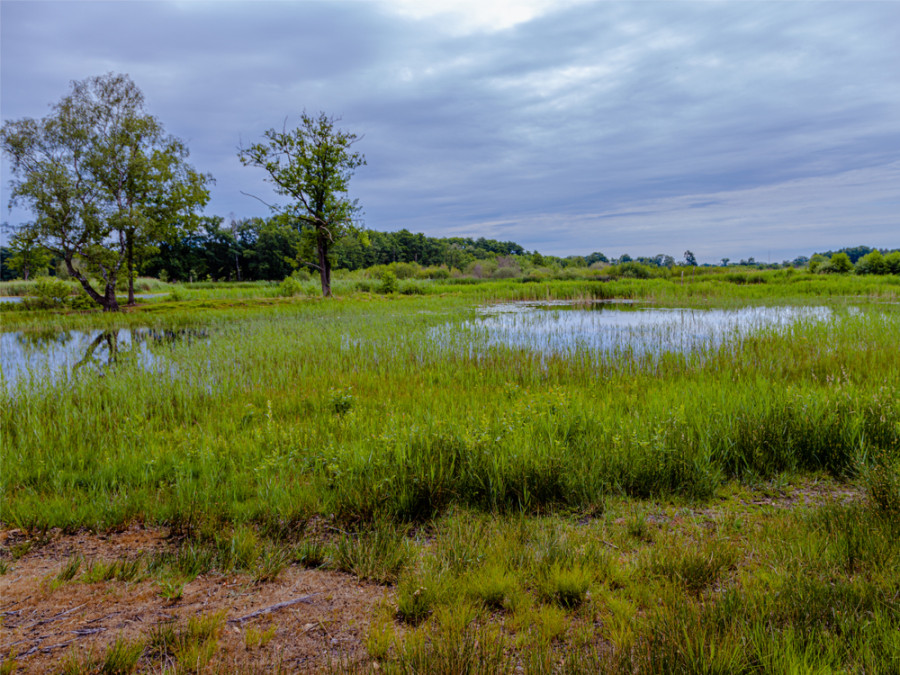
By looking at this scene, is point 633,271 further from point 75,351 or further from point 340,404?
point 75,351

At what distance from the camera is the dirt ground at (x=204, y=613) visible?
2061 millimetres

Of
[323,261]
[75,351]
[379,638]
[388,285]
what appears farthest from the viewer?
[388,285]

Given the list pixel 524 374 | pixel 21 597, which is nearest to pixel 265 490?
pixel 21 597

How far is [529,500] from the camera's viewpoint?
374cm

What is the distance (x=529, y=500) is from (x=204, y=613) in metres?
2.52

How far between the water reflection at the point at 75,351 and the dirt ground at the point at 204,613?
7.41m

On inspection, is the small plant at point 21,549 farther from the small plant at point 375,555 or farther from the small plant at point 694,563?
the small plant at point 694,563

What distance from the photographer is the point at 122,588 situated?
2.64m

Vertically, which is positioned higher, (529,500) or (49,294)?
(49,294)

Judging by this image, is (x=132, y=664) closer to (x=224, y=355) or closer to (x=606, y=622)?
(x=606, y=622)

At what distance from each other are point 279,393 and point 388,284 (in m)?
30.7

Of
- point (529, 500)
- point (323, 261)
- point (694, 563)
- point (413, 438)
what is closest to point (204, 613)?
point (413, 438)

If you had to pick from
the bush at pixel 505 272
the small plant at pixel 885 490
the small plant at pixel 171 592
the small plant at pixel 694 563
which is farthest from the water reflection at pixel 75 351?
the bush at pixel 505 272

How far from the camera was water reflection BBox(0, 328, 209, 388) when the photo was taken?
9.04 meters
